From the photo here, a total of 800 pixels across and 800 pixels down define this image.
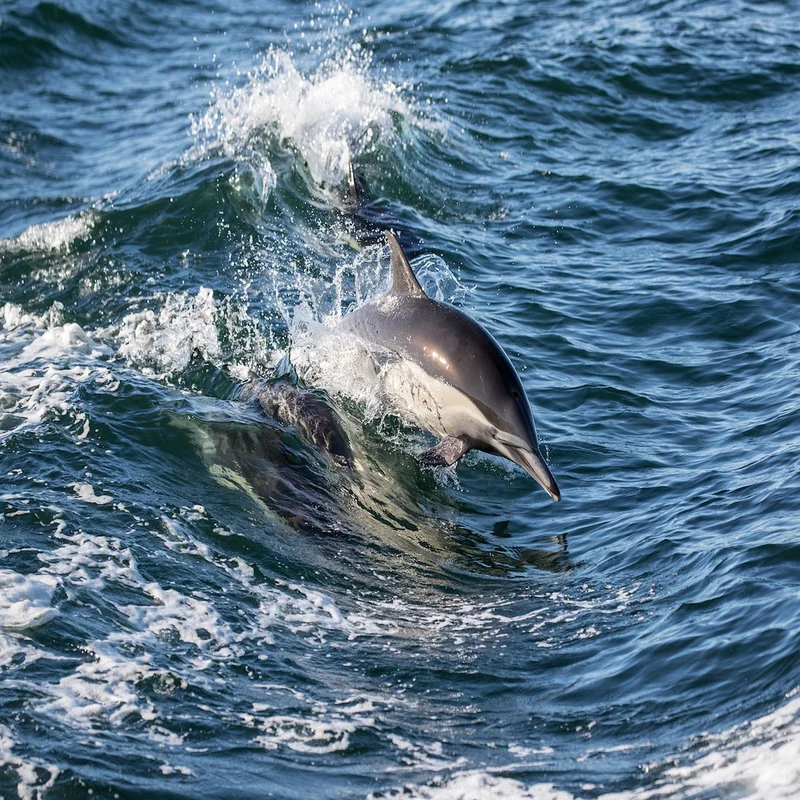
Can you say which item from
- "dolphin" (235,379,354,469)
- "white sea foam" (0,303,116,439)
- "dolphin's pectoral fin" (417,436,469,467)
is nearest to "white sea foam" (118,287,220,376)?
"white sea foam" (0,303,116,439)

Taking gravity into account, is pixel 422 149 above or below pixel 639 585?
above

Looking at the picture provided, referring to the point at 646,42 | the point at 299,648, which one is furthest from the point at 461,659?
the point at 646,42

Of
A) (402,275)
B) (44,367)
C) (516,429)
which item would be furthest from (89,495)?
(516,429)

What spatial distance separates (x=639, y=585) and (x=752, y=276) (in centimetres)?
656

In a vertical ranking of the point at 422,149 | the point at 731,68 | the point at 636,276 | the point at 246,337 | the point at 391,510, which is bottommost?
the point at 391,510

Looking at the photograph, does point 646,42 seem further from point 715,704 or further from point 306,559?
point 715,704

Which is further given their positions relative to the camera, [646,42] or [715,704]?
[646,42]

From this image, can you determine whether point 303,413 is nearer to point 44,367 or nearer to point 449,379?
point 449,379

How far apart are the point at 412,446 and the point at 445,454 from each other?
4.34ft

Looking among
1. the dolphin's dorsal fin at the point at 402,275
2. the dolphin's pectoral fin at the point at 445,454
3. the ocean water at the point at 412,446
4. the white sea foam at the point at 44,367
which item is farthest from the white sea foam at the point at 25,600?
the dolphin's dorsal fin at the point at 402,275

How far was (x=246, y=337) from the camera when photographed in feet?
42.1

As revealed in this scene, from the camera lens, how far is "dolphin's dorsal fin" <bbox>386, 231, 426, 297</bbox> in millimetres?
10469

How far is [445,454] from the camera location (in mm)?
9531

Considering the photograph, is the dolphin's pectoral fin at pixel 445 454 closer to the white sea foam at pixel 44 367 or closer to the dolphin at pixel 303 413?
the dolphin at pixel 303 413
